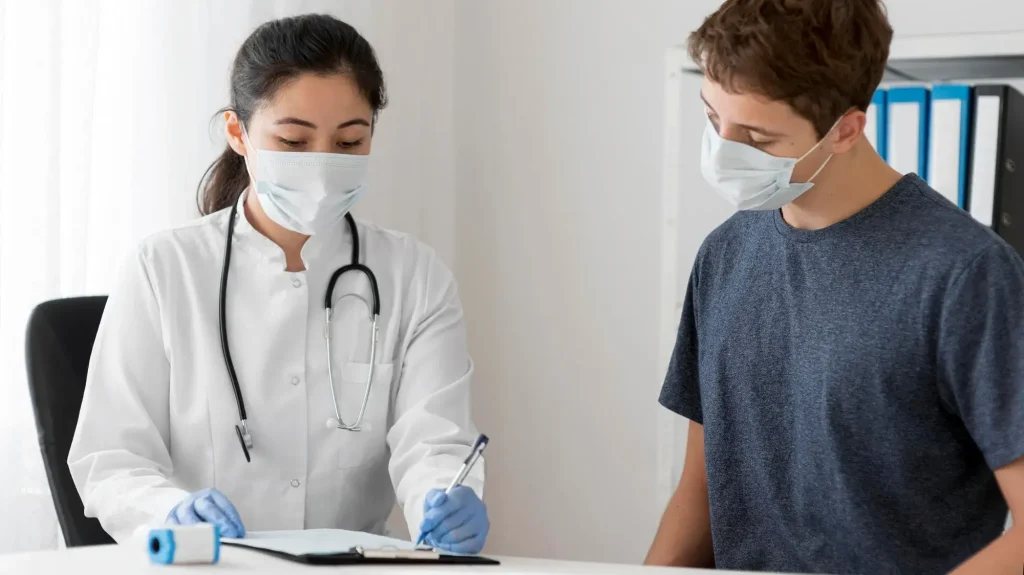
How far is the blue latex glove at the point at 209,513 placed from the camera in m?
1.15

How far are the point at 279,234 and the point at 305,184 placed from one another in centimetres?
14

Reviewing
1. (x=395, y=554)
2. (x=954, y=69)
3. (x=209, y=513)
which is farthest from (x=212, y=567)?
(x=954, y=69)

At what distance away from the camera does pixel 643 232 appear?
2432 mm

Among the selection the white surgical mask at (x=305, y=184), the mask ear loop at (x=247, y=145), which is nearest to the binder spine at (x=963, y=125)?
the white surgical mask at (x=305, y=184)

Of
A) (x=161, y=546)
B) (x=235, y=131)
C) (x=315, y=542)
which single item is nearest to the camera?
(x=161, y=546)

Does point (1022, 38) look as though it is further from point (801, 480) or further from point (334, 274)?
point (334, 274)

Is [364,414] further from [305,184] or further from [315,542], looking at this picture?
[315,542]

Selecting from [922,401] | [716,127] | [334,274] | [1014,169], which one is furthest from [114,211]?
[1014,169]

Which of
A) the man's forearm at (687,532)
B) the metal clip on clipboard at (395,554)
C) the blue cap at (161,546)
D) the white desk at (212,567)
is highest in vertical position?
the blue cap at (161,546)

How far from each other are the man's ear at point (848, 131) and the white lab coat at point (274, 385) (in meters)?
0.61

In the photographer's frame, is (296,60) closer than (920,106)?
Yes

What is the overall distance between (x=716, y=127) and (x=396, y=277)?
54 cm

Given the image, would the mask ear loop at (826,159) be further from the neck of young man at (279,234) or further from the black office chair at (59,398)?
the black office chair at (59,398)

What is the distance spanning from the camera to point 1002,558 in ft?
3.48
